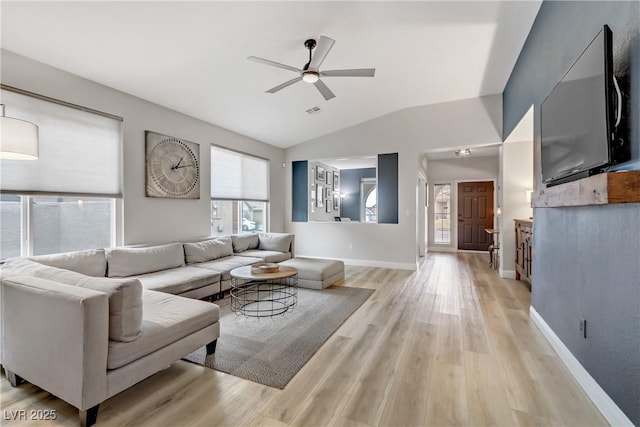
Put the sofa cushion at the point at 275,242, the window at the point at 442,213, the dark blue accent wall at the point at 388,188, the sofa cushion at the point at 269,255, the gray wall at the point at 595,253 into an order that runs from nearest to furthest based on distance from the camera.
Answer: the gray wall at the point at 595,253 → the sofa cushion at the point at 269,255 → the sofa cushion at the point at 275,242 → the dark blue accent wall at the point at 388,188 → the window at the point at 442,213

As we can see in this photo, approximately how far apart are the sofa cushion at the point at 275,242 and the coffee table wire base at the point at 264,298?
89cm

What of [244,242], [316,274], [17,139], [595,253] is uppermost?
[17,139]

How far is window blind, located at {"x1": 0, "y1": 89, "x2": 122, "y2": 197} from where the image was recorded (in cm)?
285

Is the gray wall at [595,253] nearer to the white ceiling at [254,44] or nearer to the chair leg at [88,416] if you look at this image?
the white ceiling at [254,44]

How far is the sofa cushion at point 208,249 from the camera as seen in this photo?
424cm

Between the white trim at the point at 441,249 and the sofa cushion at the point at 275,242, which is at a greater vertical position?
the sofa cushion at the point at 275,242

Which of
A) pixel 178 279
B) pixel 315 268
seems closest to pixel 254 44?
pixel 178 279

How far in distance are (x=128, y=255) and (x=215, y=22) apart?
270 cm

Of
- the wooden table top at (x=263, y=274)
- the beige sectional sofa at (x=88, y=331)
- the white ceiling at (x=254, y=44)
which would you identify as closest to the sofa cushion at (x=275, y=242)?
the wooden table top at (x=263, y=274)

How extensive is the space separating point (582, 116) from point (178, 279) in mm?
3859

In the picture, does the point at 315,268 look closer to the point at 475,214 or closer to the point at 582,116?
the point at 582,116

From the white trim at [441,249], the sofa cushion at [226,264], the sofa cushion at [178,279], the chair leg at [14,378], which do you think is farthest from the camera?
the white trim at [441,249]

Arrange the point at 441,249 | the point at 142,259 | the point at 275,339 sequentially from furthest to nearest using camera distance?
the point at 441,249 → the point at 142,259 → the point at 275,339

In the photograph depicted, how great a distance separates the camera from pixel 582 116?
1881 millimetres
